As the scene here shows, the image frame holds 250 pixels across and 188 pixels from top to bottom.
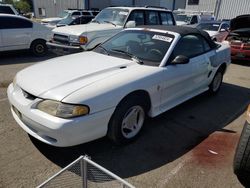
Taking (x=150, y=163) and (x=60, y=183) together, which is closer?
(x=60, y=183)

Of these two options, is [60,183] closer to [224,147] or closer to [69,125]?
[69,125]

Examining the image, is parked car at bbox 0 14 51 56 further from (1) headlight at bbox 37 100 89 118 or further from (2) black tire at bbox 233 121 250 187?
(2) black tire at bbox 233 121 250 187

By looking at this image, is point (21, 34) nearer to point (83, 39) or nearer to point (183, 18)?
point (83, 39)

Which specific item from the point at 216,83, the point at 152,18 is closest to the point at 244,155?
the point at 216,83

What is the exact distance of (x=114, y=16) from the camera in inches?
326

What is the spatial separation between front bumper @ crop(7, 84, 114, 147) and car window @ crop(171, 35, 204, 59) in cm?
175

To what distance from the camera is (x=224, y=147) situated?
3.62 meters

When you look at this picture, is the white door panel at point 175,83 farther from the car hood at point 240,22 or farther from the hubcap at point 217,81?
the car hood at point 240,22

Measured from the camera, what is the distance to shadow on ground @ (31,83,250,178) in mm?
3133

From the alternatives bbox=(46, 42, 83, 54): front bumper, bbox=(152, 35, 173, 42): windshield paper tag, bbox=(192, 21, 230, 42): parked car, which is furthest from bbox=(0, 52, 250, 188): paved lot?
bbox=(192, 21, 230, 42): parked car

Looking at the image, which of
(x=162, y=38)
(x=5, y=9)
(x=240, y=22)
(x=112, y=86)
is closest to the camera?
(x=112, y=86)

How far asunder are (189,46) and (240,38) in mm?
6251

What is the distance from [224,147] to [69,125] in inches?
91.9

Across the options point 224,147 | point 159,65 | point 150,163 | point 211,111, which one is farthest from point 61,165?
point 211,111
